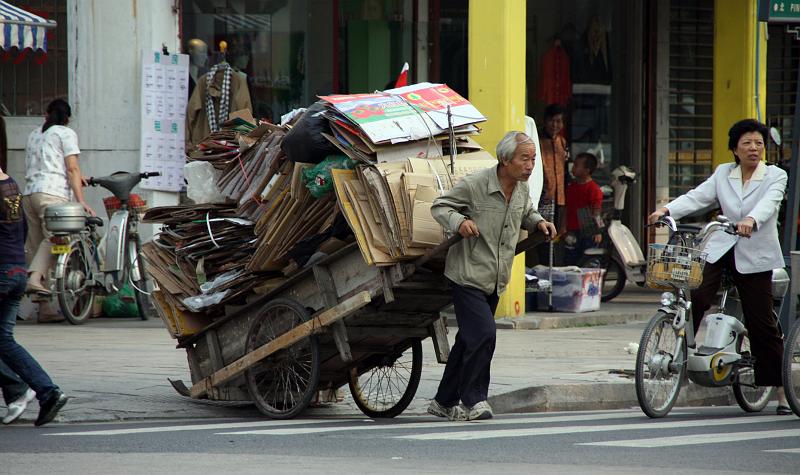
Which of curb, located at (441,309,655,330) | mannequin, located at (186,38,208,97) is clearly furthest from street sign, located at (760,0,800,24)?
mannequin, located at (186,38,208,97)

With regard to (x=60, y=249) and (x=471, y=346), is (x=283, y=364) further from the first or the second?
(x=60, y=249)

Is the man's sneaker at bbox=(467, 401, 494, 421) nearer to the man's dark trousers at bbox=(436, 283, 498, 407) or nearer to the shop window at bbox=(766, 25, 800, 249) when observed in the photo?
the man's dark trousers at bbox=(436, 283, 498, 407)

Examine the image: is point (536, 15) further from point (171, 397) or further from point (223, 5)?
point (171, 397)

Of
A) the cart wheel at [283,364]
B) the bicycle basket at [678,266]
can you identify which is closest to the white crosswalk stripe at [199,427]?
the cart wheel at [283,364]

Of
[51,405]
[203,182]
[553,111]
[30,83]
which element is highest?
[30,83]

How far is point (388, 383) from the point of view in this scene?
30.0ft

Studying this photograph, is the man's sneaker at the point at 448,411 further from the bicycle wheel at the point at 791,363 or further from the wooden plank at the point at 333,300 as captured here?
the bicycle wheel at the point at 791,363

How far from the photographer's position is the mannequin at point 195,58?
15148 mm

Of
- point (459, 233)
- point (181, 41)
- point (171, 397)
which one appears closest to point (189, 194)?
point (171, 397)

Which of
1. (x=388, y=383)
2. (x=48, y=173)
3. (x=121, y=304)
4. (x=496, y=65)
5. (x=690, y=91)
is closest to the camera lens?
(x=388, y=383)

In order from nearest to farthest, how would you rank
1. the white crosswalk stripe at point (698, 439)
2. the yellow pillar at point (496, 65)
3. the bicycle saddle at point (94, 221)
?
the white crosswalk stripe at point (698, 439) < the yellow pillar at point (496, 65) < the bicycle saddle at point (94, 221)

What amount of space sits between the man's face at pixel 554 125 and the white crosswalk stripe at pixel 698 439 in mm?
8435

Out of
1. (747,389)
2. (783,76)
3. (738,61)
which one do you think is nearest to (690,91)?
(783,76)

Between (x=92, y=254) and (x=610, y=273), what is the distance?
598cm
